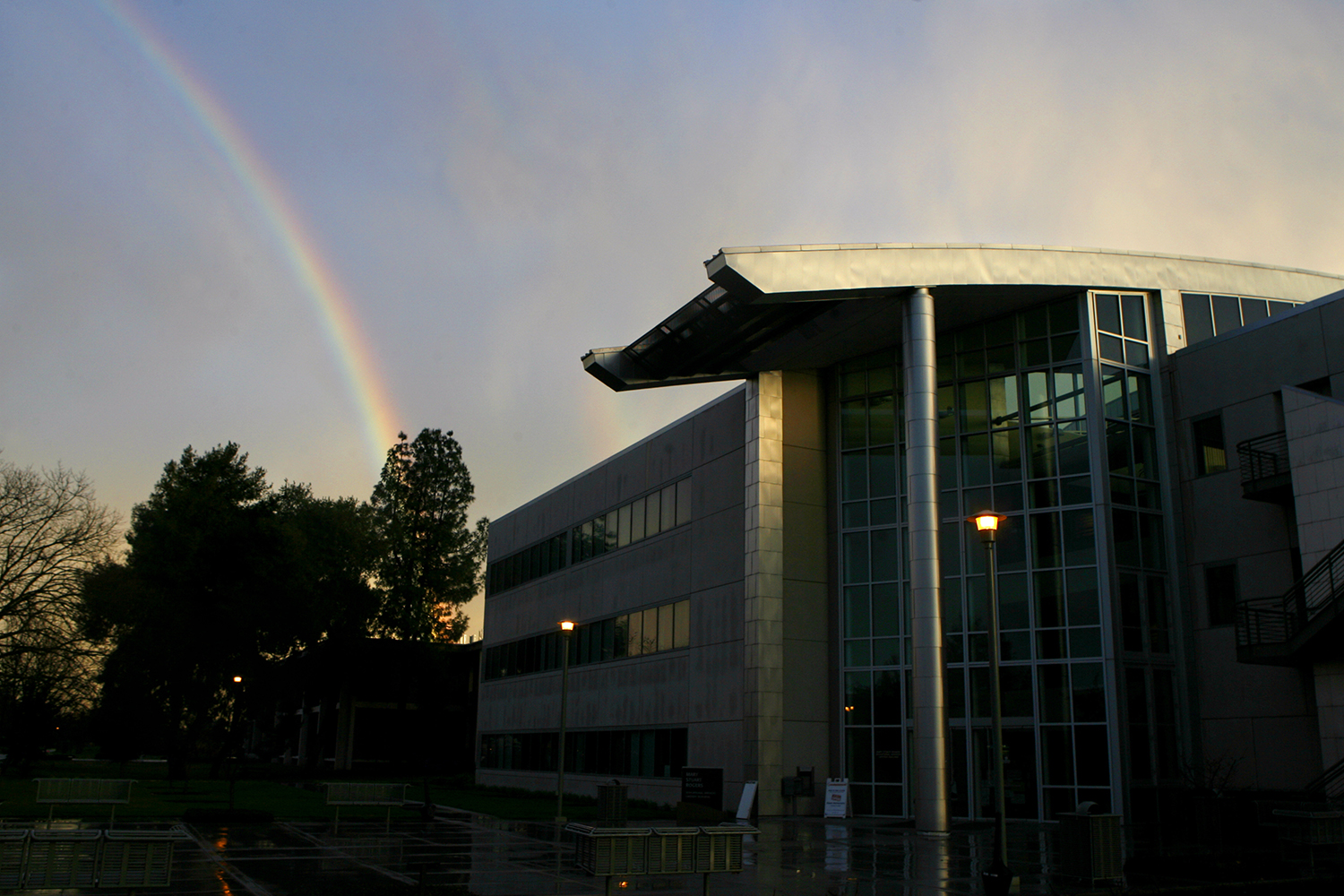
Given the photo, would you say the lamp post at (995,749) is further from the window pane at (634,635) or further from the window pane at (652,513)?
the window pane at (634,635)

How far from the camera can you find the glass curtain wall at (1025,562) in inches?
1080

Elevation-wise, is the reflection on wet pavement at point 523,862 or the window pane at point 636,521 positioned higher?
the window pane at point 636,521

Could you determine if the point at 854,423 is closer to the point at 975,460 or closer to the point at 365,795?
the point at 975,460

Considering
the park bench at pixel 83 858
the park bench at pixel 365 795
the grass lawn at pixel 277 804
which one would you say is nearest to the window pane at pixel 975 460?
the grass lawn at pixel 277 804

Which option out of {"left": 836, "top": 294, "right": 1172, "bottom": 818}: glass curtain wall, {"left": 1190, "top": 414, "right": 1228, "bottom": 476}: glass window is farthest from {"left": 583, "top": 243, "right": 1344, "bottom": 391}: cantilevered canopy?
{"left": 1190, "top": 414, "right": 1228, "bottom": 476}: glass window

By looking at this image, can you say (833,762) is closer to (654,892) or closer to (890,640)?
(890,640)

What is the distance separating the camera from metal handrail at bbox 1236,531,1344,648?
23050 millimetres

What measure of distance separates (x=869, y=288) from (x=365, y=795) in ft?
59.9

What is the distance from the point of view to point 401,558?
222 ft

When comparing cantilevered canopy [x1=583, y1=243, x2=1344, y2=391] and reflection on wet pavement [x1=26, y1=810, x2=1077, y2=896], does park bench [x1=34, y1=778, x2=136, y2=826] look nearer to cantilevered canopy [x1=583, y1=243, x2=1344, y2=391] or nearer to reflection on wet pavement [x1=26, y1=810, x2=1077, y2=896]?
reflection on wet pavement [x1=26, y1=810, x2=1077, y2=896]

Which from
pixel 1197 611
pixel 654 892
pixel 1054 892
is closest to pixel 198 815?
pixel 654 892

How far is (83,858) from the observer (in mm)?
11320

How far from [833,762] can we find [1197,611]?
11.4m

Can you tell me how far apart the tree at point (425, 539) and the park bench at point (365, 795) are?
42.7 meters
